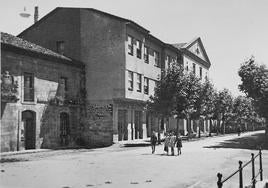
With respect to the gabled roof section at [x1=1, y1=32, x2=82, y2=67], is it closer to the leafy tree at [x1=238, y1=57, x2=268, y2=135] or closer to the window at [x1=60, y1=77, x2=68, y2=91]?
the window at [x1=60, y1=77, x2=68, y2=91]

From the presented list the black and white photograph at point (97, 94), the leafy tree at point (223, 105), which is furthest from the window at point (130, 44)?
the leafy tree at point (223, 105)

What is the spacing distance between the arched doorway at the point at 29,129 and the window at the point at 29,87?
3.14 feet

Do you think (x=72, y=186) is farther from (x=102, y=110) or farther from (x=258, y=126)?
(x=258, y=126)

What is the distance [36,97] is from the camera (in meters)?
27.2

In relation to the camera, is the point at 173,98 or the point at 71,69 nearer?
the point at 71,69

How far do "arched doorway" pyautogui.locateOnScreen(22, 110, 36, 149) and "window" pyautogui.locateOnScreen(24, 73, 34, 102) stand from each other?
0.96 meters

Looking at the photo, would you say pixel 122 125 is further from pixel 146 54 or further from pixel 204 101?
pixel 204 101

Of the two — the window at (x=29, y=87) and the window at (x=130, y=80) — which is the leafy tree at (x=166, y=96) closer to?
the window at (x=130, y=80)

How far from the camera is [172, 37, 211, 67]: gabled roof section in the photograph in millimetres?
49844

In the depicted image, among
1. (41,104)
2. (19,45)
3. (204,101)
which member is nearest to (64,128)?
(41,104)

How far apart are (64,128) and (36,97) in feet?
14.9

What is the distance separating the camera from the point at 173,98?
114 feet

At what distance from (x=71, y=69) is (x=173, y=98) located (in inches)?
373

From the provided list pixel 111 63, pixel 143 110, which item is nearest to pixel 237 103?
pixel 143 110
